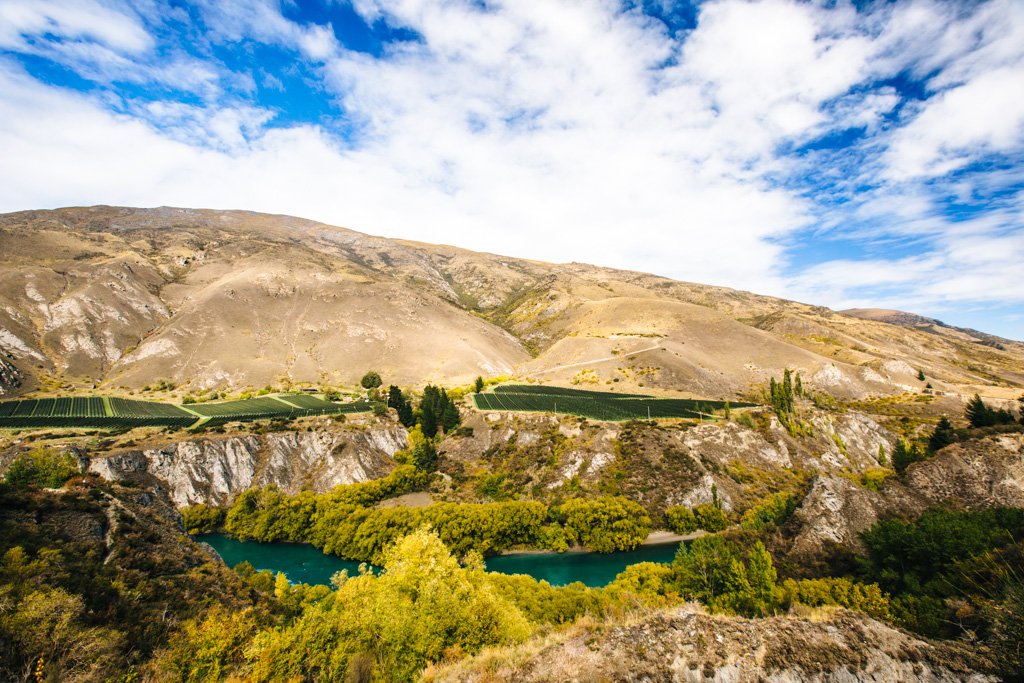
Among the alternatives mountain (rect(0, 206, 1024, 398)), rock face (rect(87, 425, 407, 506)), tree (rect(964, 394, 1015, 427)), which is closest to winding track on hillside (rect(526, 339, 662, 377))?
mountain (rect(0, 206, 1024, 398))

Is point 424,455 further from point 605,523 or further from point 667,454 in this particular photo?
point 667,454

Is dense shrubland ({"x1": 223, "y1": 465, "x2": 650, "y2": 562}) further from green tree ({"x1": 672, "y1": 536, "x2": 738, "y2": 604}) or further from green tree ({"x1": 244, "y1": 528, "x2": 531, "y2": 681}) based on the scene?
green tree ({"x1": 244, "y1": 528, "x2": 531, "y2": 681})

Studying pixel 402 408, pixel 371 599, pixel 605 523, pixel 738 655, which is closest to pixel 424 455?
pixel 402 408

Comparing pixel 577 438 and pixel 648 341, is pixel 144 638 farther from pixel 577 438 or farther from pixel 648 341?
pixel 648 341

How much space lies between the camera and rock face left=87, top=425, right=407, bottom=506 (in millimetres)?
83250

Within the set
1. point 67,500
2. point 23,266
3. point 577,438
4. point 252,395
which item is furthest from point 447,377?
point 23,266

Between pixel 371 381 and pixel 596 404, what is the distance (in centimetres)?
8186

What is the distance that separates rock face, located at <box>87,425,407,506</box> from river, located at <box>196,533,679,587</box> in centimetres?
1602

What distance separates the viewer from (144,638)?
22.9 m

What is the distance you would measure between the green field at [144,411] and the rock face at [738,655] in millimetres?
113558

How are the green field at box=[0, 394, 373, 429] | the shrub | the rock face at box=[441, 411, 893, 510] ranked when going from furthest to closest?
1. the green field at box=[0, 394, 373, 429]
2. the rock face at box=[441, 411, 893, 510]
3. the shrub

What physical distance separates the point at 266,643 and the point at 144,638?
6.14 m

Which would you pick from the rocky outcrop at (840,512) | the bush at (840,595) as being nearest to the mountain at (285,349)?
the rocky outcrop at (840,512)

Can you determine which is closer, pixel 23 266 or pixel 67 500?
pixel 67 500
